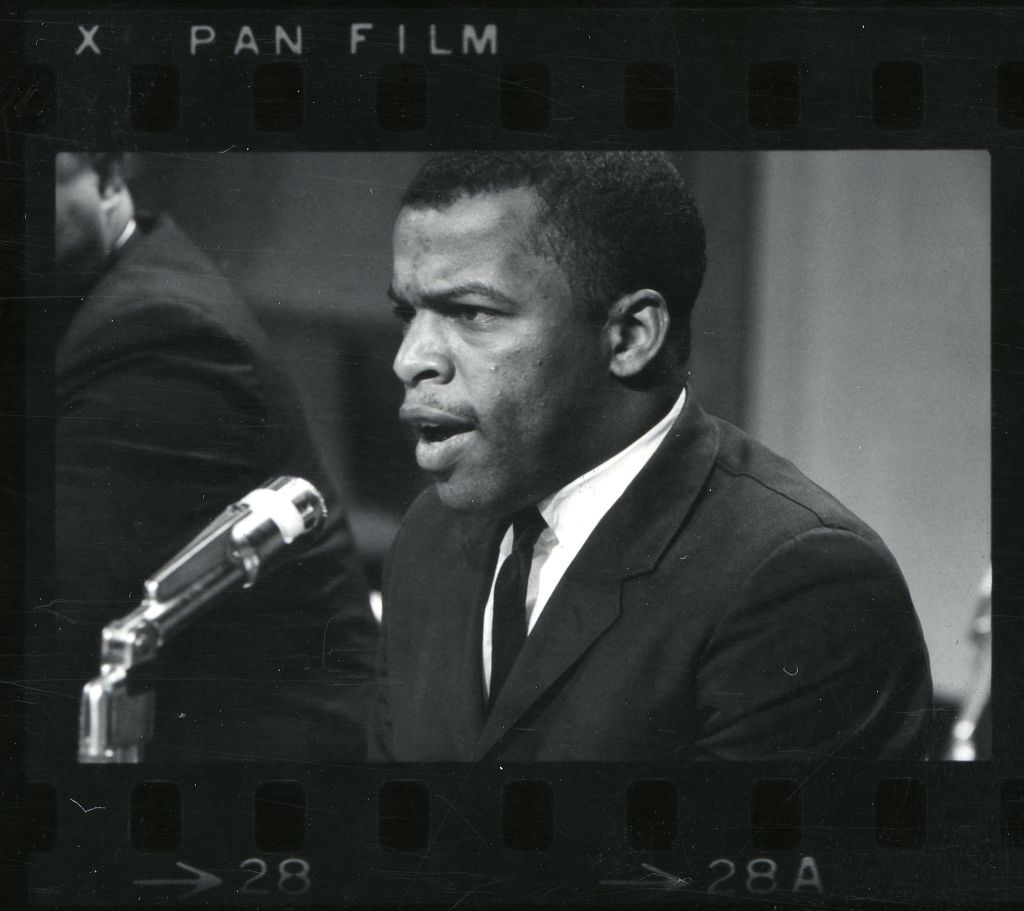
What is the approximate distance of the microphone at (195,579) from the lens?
1.92m

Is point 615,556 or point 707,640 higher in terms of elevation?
point 615,556

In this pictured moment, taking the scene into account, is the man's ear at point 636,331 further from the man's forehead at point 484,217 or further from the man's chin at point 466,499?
the man's chin at point 466,499

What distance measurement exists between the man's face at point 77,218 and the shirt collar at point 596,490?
2.88ft

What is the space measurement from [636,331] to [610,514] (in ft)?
1.01

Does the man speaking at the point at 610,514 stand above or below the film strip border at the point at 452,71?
below

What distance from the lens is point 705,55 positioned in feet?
6.34

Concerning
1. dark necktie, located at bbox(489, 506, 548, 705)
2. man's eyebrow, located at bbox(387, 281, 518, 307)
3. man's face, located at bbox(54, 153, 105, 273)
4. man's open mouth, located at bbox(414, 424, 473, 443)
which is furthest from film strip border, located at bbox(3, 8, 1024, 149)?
dark necktie, located at bbox(489, 506, 548, 705)

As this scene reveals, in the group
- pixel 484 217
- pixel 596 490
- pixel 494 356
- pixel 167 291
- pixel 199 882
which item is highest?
pixel 484 217

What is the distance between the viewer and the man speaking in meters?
1.85

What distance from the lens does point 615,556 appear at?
6.18 ft

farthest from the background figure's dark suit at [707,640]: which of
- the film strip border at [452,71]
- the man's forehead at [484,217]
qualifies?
the film strip border at [452,71]

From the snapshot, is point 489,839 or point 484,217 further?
point 489,839

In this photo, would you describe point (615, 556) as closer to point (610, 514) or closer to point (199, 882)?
point (610, 514)

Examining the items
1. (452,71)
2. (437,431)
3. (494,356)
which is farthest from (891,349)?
(452,71)
